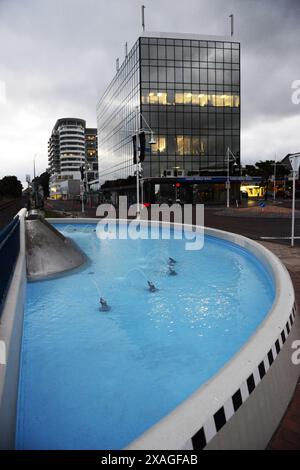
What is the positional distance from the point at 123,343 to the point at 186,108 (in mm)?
51701

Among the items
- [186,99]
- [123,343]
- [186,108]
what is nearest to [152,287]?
[123,343]

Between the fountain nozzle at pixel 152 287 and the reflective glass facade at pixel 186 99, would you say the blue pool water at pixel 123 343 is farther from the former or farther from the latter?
the reflective glass facade at pixel 186 99

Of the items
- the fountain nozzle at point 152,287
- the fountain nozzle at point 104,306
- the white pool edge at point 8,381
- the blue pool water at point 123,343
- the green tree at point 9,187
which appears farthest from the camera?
the green tree at point 9,187

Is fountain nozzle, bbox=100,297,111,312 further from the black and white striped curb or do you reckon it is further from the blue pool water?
the black and white striped curb

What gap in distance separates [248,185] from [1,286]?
10083 centimetres

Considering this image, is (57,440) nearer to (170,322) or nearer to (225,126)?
(170,322)

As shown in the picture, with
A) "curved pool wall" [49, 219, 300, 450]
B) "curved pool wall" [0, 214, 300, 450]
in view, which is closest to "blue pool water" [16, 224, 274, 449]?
"curved pool wall" [0, 214, 300, 450]

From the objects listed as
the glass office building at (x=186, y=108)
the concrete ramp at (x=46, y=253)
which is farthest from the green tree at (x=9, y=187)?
the concrete ramp at (x=46, y=253)

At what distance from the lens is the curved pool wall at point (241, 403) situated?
2.35 metres

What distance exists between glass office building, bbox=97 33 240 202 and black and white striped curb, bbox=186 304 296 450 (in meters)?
48.9

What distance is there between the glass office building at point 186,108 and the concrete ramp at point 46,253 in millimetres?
39872

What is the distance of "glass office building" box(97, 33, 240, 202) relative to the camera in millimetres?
51250

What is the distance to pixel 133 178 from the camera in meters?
54.6

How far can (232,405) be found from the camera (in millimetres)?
2805
